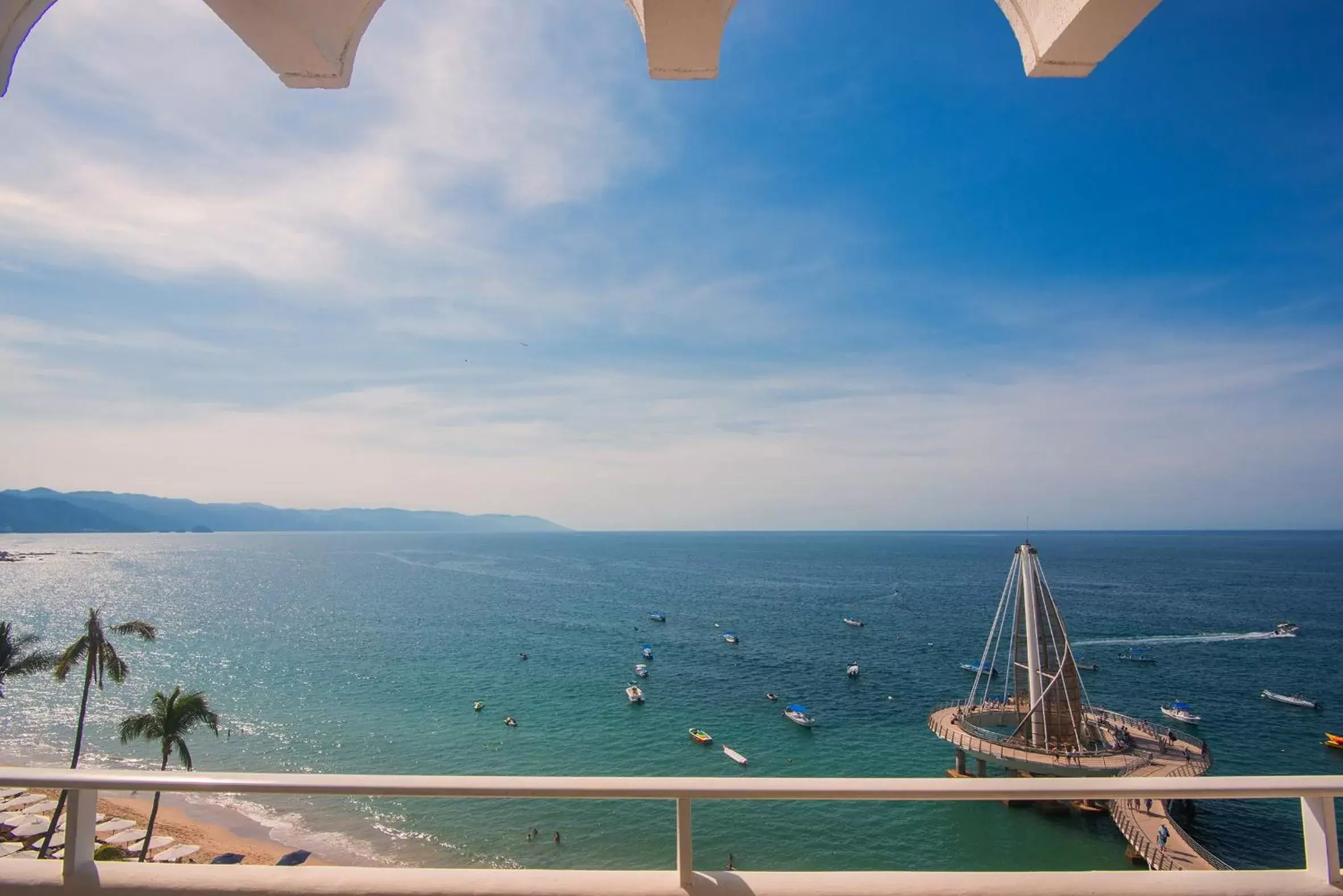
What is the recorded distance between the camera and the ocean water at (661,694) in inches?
886

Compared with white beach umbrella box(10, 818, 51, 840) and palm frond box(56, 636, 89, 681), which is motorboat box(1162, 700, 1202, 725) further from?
palm frond box(56, 636, 89, 681)

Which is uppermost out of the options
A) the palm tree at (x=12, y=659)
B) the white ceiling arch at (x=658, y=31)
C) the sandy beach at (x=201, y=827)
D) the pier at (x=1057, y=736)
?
the white ceiling arch at (x=658, y=31)

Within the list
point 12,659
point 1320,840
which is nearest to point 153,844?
point 12,659

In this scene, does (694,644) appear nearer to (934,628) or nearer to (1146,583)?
(934,628)

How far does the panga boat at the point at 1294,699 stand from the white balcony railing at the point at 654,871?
156 feet

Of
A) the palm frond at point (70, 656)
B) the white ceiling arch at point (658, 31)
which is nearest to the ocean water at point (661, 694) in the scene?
the palm frond at point (70, 656)

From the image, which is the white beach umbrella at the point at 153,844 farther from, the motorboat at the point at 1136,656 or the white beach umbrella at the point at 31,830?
the motorboat at the point at 1136,656

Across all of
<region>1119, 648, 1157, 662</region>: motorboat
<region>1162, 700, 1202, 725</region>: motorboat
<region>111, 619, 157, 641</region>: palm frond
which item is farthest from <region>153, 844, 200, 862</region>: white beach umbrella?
<region>1119, 648, 1157, 662</region>: motorboat

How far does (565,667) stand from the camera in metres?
45.8

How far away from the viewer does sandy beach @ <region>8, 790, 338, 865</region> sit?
21984mm

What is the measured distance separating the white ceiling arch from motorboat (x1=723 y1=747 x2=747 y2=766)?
30760 millimetres

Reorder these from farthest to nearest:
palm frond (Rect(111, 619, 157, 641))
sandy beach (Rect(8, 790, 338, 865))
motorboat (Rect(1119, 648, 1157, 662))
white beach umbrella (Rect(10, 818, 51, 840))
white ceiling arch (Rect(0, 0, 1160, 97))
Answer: motorboat (Rect(1119, 648, 1157, 662)), sandy beach (Rect(8, 790, 338, 865)), palm frond (Rect(111, 619, 157, 641)), white beach umbrella (Rect(10, 818, 51, 840)), white ceiling arch (Rect(0, 0, 1160, 97))

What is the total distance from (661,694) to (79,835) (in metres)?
39.6

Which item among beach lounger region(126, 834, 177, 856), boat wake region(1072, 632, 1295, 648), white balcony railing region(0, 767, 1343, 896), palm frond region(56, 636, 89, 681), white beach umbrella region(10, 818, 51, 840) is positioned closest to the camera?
white balcony railing region(0, 767, 1343, 896)
